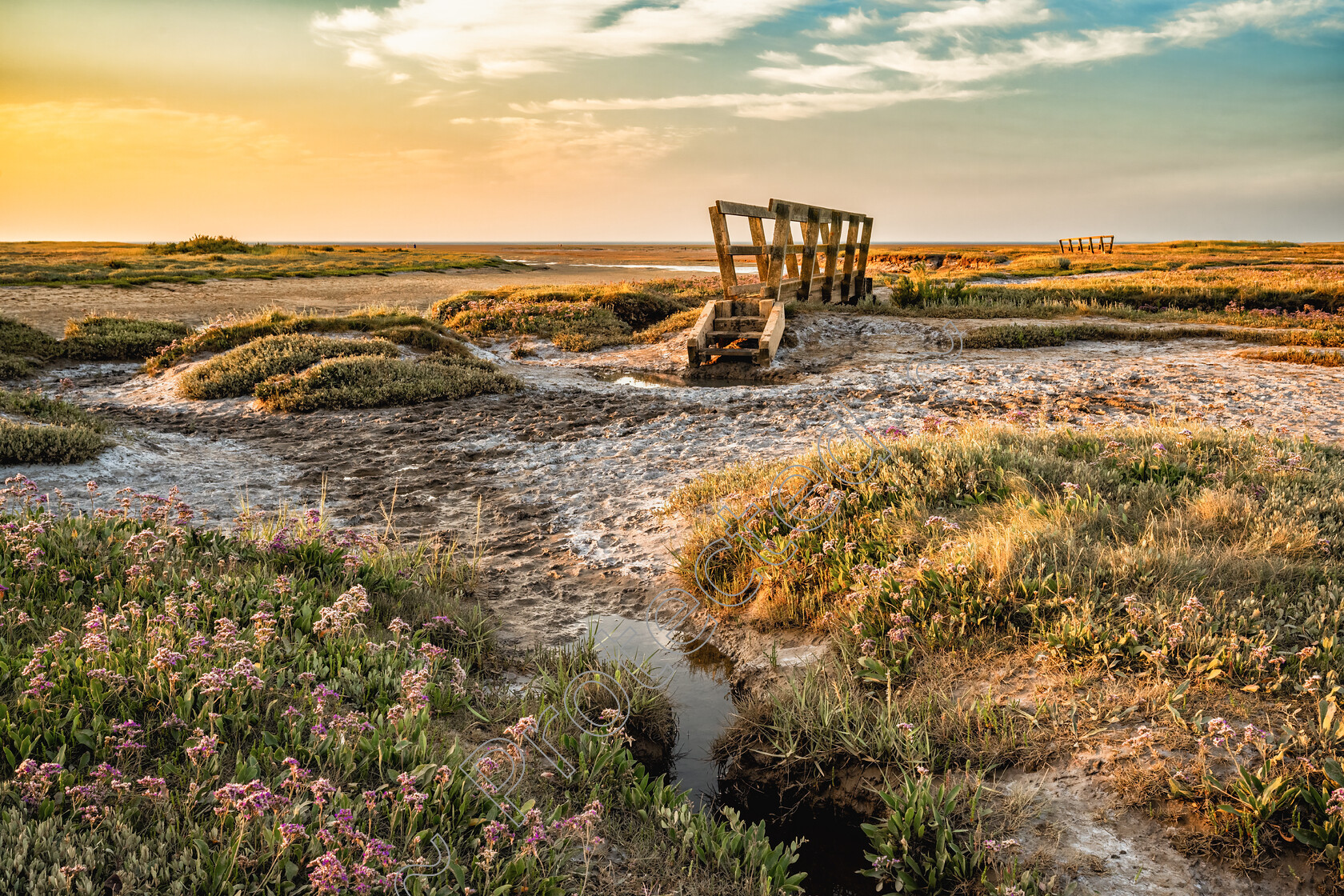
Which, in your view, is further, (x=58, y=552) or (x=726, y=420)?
(x=726, y=420)

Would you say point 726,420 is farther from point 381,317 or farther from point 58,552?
point 381,317

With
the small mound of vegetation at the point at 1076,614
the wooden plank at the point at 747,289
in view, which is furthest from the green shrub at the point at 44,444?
the wooden plank at the point at 747,289

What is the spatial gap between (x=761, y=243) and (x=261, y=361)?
404 inches

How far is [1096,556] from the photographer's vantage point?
469cm

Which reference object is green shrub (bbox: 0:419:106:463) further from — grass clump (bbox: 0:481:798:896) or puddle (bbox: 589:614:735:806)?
puddle (bbox: 589:614:735:806)

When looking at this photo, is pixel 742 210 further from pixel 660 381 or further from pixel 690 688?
pixel 690 688

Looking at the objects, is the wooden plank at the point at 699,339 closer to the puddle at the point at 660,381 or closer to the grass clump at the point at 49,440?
the puddle at the point at 660,381

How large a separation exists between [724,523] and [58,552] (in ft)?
14.9

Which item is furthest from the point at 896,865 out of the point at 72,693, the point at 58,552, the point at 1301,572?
the point at 58,552

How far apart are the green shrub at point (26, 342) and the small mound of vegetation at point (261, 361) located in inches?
190

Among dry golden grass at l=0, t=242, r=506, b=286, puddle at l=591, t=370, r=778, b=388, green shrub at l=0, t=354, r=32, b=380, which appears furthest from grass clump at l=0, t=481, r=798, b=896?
dry golden grass at l=0, t=242, r=506, b=286

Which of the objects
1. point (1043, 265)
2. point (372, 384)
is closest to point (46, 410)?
point (372, 384)

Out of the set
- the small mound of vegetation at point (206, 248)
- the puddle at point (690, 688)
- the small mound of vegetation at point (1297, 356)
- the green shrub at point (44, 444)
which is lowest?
the puddle at point (690, 688)

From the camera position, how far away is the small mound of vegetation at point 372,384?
40.4 feet
